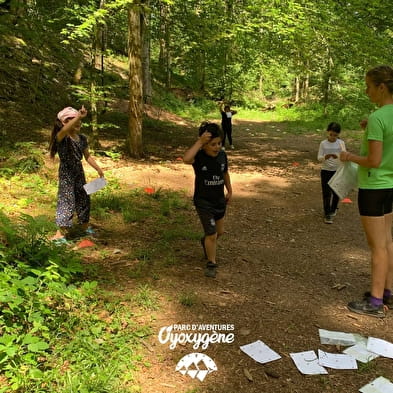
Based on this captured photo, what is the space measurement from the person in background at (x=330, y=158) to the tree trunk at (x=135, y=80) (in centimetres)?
551

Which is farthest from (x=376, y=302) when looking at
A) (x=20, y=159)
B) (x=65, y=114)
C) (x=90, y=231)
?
(x=20, y=159)

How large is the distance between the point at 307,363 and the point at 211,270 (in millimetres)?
1760

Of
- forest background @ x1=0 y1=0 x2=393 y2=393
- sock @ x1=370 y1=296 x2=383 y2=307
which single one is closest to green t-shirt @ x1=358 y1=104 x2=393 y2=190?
sock @ x1=370 y1=296 x2=383 y2=307

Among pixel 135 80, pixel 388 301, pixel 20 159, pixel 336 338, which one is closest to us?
pixel 336 338

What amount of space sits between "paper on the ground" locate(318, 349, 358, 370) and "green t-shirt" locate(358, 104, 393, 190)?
1665 millimetres

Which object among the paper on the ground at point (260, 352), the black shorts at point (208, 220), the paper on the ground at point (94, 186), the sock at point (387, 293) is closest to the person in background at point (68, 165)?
the paper on the ground at point (94, 186)

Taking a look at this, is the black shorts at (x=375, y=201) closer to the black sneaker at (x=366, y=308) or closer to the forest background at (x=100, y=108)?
the black sneaker at (x=366, y=308)

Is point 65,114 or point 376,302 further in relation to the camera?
point 65,114

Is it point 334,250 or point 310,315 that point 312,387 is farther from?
point 334,250

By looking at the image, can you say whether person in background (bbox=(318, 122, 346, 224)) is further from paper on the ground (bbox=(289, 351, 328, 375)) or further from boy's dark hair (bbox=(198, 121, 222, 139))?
paper on the ground (bbox=(289, 351, 328, 375))

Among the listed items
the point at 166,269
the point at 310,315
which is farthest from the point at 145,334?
the point at 310,315

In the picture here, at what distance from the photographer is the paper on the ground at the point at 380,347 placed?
323 centimetres

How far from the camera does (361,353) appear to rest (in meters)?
3.22

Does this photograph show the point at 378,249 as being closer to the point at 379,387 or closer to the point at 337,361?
the point at 337,361
